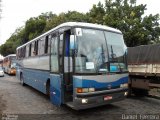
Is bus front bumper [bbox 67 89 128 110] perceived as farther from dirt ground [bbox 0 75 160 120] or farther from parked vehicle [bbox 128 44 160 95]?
parked vehicle [bbox 128 44 160 95]

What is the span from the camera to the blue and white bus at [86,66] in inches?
305

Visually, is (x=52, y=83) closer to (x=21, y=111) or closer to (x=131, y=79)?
(x=21, y=111)

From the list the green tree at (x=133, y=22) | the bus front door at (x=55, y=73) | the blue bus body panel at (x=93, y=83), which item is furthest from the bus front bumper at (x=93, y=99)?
the green tree at (x=133, y=22)

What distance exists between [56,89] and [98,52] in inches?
86.7

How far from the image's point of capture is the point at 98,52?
8.23 meters

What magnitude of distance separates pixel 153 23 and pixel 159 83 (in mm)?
15441

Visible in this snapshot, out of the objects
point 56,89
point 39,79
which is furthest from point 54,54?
point 39,79

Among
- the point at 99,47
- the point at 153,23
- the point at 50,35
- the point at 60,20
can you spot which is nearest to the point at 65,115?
the point at 99,47

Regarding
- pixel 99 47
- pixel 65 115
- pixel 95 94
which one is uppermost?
pixel 99 47

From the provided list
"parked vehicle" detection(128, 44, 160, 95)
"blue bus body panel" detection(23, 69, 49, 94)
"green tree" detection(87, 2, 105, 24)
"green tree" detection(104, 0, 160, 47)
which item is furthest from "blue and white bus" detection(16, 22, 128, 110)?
"green tree" detection(87, 2, 105, 24)

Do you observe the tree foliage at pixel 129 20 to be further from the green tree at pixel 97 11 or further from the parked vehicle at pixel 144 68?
the parked vehicle at pixel 144 68

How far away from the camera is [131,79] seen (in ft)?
40.5

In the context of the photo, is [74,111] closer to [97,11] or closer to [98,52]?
[98,52]

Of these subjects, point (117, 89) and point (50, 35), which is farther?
point (50, 35)
